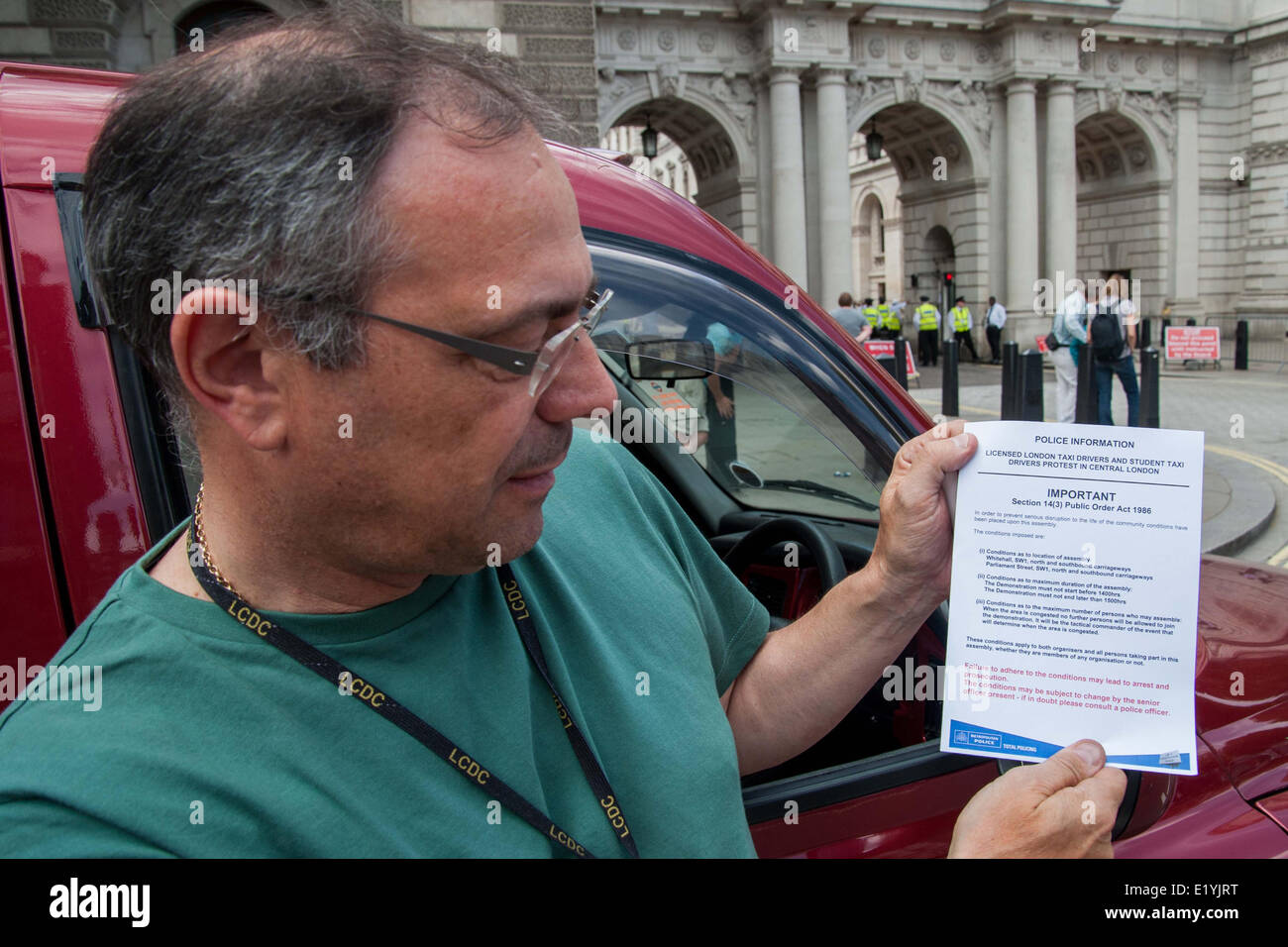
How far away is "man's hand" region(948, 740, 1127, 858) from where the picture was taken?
114 cm

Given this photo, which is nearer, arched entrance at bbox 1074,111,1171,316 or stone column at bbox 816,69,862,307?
stone column at bbox 816,69,862,307

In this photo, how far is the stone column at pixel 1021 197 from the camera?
26.0 meters

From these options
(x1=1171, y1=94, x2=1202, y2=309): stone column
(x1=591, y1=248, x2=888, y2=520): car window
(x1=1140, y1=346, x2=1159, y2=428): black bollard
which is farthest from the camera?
(x1=1171, y1=94, x2=1202, y2=309): stone column

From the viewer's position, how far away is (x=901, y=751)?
1.79 m

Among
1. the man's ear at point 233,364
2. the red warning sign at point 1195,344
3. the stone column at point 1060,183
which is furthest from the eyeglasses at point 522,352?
the stone column at point 1060,183

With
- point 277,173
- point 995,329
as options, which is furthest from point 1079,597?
point 995,329

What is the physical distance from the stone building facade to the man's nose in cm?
2187

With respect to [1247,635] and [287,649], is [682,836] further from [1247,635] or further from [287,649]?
[1247,635]

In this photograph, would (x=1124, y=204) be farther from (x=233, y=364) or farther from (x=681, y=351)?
(x=233, y=364)

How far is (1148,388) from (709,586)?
1029cm

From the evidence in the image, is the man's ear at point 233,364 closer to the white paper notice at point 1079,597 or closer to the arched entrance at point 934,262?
the white paper notice at point 1079,597

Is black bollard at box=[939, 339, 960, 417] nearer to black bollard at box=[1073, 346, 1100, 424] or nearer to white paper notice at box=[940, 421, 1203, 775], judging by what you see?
black bollard at box=[1073, 346, 1100, 424]

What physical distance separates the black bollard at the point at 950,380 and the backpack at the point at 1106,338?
2.61 metres

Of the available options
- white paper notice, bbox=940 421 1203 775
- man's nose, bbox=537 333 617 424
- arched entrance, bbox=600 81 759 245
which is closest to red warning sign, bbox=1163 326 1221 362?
arched entrance, bbox=600 81 759 245
